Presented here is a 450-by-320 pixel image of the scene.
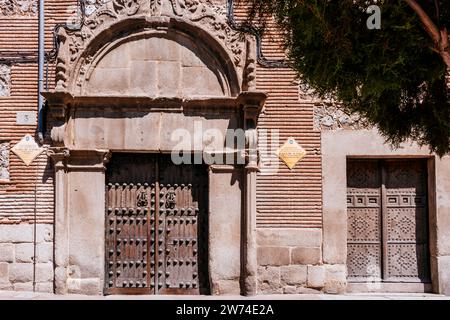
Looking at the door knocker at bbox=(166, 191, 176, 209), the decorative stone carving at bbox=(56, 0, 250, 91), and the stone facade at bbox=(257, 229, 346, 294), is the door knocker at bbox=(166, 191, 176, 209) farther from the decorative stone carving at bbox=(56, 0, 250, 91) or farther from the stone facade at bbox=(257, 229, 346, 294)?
the decorative stone carving at bbox=(56, 0, 250, 91)

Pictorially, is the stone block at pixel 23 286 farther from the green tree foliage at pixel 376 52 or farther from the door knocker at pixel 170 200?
the green tree foliage at pixel 376 52

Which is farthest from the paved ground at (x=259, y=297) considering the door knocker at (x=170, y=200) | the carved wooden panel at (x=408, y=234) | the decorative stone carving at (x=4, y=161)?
the decorative stone carving at (x=4, y=161)

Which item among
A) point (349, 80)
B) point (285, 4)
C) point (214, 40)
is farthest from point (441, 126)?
point (214, 40)

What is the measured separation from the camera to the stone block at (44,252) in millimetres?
7309

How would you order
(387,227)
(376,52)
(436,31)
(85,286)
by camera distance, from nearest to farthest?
(436,31) < (376,52) < (85,286) < (387,227)

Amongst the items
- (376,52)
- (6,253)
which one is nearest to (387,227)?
(376,52)

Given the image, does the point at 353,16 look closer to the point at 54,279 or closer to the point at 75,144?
the point at 75,144

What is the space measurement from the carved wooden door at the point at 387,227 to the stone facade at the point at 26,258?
3797 millimetres

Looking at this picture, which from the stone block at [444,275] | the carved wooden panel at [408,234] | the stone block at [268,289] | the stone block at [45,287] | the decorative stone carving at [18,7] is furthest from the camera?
the carved wooden panel at [408,234]

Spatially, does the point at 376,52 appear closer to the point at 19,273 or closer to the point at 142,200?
the point at 142,200

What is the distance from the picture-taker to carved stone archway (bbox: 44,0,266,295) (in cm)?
729

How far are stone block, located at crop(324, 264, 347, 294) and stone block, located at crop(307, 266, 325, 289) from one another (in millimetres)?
53

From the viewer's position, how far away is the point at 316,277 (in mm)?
7406

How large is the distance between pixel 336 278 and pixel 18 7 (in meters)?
5.25
